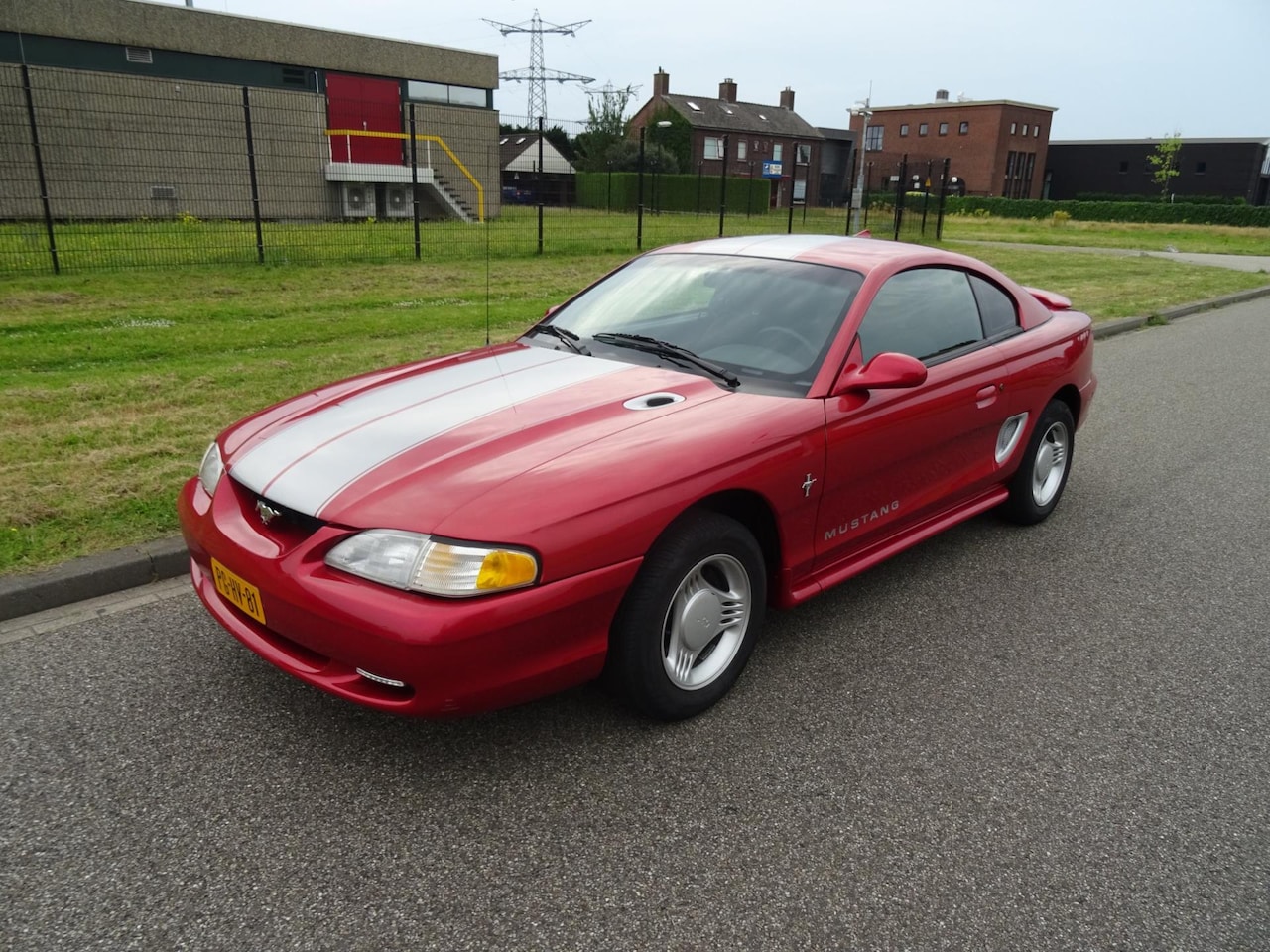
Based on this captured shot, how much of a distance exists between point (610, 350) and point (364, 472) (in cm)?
135

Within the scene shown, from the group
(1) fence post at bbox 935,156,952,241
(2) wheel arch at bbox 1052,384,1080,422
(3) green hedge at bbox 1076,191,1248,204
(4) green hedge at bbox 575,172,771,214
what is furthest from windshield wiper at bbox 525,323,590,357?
(3) green hedge at bbox 1076,191,1248,204

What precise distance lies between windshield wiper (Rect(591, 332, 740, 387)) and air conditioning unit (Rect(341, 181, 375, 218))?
22577 millimetres

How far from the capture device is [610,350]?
3803mm

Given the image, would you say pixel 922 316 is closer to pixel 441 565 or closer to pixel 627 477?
pixel 627 477

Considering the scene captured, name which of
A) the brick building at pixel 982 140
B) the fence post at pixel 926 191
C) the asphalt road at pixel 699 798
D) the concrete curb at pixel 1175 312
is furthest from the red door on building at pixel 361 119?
the brick building at pixel 982 140

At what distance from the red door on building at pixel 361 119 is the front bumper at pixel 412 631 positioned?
2520cm

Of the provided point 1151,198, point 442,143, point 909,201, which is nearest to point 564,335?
point 909,201

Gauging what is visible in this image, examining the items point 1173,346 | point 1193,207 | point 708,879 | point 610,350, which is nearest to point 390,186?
point 1173,346

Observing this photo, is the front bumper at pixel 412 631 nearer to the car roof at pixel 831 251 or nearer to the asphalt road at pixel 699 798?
the asphalt road at pixel 699 798

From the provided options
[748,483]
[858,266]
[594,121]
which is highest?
[594,121]

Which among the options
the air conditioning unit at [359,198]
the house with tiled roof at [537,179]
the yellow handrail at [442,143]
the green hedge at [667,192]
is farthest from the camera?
the yellow handrail at [442,143]

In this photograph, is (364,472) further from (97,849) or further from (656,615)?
(97,849)

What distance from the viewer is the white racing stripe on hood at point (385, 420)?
2.79 metres

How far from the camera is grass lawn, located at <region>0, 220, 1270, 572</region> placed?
4418 mm
